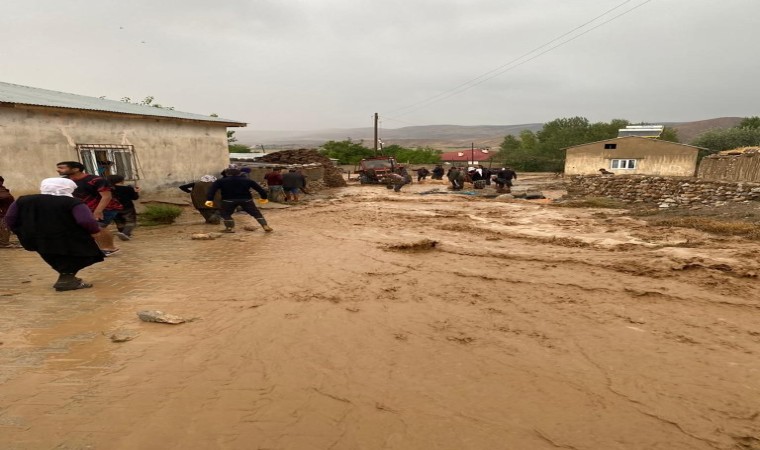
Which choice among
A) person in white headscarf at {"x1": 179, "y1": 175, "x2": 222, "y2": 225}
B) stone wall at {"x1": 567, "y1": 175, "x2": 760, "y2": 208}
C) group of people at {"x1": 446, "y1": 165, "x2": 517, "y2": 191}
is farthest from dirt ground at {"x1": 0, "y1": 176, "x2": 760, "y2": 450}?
group of people at {"x1": 446, "y1": 165, "x2": 517, "y2": 191}

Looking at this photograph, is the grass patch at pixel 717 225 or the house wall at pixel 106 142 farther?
the house wall at pixel 106 142

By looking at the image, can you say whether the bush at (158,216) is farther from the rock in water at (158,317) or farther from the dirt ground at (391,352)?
the rock in water at (158,317)

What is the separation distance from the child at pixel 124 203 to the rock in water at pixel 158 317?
4346mm

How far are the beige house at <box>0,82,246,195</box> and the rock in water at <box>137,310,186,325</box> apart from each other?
25.7 feet

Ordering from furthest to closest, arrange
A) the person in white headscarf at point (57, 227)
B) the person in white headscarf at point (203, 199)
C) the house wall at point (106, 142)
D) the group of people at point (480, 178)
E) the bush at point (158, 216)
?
the group of people at point (480, 178) → the bush at point (158, 216) → the person in white headscarf at point (203, 199) → the house wall at point (106, 142) → the person in white headscarf at point (57, 227)

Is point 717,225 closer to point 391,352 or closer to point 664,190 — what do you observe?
point 664,190

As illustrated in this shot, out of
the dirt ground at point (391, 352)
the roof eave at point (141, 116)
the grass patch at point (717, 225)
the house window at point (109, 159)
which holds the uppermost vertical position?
the roof eave at point (141, 116)

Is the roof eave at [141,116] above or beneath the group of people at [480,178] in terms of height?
above

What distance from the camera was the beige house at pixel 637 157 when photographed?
84.5 feet

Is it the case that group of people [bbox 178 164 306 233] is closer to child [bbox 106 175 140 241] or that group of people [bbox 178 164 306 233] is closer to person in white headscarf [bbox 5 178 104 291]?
child [bbox 106 175 140 241]

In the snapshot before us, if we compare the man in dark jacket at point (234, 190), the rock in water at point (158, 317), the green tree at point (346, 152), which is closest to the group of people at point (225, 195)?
the man in dark jacket at point (234, 190)

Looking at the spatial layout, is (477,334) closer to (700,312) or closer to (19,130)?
(700,312)

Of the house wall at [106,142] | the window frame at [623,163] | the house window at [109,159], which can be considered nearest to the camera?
the house wall at [106,142]

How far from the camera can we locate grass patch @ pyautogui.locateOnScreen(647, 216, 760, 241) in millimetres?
7238
